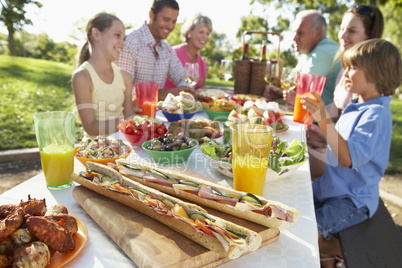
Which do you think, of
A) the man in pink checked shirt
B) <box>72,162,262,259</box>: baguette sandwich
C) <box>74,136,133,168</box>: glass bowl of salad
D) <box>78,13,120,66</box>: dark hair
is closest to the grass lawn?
<box>78,13,120,66</box>: dark hair

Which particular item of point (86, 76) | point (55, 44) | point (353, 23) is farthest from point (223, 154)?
point (55, 44)

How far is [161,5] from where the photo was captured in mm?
4145

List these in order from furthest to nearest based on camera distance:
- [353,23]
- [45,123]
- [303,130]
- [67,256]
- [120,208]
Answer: [353,23]
[303,130]
[45,123]
[120,208]
[67,256]

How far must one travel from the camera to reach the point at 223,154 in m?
1.73

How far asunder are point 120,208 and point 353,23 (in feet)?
12.1

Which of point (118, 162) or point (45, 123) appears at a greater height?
point (45, 123)

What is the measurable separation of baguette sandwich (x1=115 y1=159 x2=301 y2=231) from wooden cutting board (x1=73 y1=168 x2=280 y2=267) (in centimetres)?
4

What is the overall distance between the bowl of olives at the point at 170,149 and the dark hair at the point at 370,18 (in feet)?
10.1

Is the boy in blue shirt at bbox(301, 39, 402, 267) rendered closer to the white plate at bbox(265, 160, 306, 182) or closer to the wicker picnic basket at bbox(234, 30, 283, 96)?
the white plate at bbox(265, 160, 306, 182)

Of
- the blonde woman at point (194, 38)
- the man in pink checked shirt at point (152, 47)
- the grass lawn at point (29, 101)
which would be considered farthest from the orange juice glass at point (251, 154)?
the blonde woman at point (194, 38)

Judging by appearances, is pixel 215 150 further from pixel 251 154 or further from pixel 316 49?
pixel 316 49

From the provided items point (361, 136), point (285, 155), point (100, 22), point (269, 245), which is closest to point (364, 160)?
point (361, 136)

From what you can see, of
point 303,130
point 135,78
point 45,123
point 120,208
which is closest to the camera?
point 120,208

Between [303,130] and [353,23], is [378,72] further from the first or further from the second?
[353,23]
